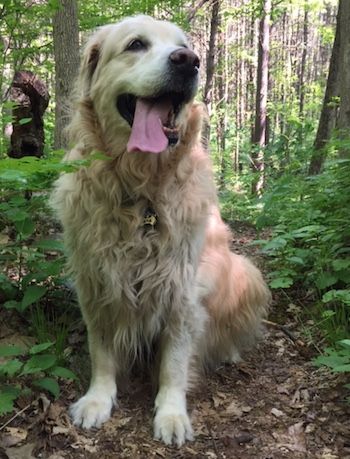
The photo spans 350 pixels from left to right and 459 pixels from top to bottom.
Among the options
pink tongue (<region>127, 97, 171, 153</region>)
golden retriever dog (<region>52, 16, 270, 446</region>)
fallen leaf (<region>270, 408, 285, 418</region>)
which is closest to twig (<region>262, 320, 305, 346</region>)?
fallen leaf (<region>270, 408, 285, 418</region>)

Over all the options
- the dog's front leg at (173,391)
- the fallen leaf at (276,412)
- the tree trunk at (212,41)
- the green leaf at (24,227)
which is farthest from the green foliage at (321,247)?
the tree trunk at (212,41)

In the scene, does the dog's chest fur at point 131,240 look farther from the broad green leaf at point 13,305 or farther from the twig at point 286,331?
the twig at point 286,331

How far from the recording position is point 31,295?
2.71 m

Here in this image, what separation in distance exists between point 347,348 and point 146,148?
4.44 feet

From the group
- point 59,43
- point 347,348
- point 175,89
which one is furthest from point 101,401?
point 59,43

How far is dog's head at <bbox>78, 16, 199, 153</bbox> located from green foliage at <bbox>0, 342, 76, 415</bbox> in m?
1.04

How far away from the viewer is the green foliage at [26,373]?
1.92 m

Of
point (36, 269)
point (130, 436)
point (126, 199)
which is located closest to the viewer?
point (130, 436)

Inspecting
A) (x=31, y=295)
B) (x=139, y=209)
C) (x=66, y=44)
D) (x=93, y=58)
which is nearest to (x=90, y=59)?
(x=93, y=58)

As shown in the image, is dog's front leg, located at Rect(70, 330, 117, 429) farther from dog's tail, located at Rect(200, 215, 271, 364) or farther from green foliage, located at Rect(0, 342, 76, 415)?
dog's tail, located at Rect(200, 215, 271, 364)

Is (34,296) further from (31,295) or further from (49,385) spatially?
(49,385)

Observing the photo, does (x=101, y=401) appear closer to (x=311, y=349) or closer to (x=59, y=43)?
(x=311, y=349)

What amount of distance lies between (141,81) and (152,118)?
19cm

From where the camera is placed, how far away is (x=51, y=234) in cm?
395
